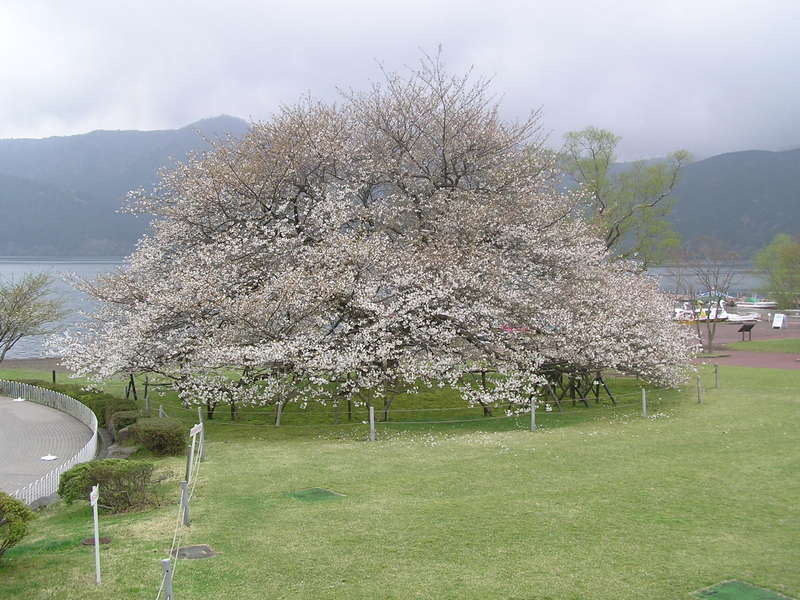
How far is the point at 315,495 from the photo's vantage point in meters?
11.7

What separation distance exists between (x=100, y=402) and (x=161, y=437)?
7.68m

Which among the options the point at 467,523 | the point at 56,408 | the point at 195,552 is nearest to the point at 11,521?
the point at 195,552

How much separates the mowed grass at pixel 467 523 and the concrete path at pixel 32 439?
3.70 meters

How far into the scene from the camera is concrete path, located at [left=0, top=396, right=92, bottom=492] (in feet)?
49.3

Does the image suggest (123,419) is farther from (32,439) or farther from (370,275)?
(370,275)

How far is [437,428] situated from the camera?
18234 millimetres

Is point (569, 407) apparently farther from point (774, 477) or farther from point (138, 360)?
point (138, 360)

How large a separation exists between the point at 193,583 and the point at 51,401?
19.7 m

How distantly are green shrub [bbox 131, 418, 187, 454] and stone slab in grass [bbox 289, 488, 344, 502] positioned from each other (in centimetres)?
497

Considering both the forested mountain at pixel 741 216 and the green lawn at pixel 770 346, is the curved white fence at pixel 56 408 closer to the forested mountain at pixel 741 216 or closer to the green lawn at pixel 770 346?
the green lawn at pixel 770 346

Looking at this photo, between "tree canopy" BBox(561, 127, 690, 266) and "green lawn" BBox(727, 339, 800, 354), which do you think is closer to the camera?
"green lawn" BBox(727, 339, 800, 354)

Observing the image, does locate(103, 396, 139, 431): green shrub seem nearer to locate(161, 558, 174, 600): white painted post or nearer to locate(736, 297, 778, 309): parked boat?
locate(161, 558, 174, 600): white painted post

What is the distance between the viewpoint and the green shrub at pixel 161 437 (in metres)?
15.5

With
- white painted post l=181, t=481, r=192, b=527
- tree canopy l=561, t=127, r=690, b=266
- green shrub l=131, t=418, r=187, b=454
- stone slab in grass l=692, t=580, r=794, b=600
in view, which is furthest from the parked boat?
white painted post l=181, t=481, r=192, b=527
